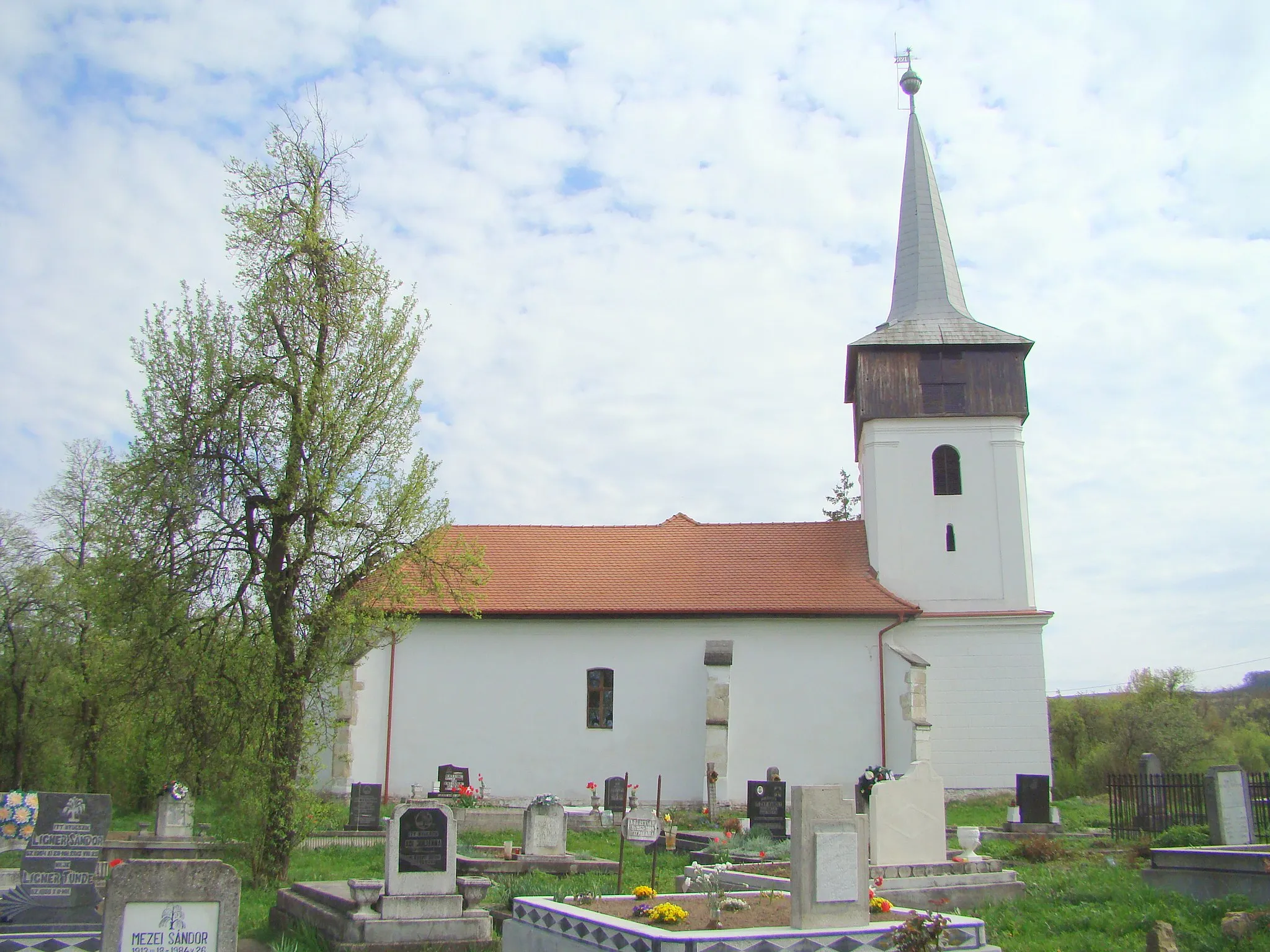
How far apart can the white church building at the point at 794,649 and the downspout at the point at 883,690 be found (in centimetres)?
4

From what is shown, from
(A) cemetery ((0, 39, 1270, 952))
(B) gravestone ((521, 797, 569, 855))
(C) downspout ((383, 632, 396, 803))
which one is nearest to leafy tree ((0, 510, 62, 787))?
(A) cemetery ((0, 39, 1270, 952))

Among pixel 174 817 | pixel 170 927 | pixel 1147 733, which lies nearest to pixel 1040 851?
pixel 170 927

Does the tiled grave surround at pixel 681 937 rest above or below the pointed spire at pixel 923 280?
below

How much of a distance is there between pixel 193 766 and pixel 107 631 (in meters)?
2.11

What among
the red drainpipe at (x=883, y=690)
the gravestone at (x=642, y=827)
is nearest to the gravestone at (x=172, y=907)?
the gravestone at (x=642, y=827)

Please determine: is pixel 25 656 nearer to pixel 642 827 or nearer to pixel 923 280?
pixel 642 827

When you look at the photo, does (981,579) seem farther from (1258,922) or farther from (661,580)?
(1258,922)

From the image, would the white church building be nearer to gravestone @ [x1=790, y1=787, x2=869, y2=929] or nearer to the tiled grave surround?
the tiled grave surround

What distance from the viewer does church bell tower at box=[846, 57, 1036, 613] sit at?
25.3 m

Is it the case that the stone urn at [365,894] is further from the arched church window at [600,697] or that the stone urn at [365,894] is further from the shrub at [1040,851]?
the arched church window at [600,697]

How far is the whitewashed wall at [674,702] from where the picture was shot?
23922 millimetres

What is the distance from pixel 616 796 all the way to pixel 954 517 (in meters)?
10.7

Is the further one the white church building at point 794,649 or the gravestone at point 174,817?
the white church building at point 794,649

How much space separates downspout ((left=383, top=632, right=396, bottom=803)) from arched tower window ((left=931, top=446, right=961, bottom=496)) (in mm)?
13498
